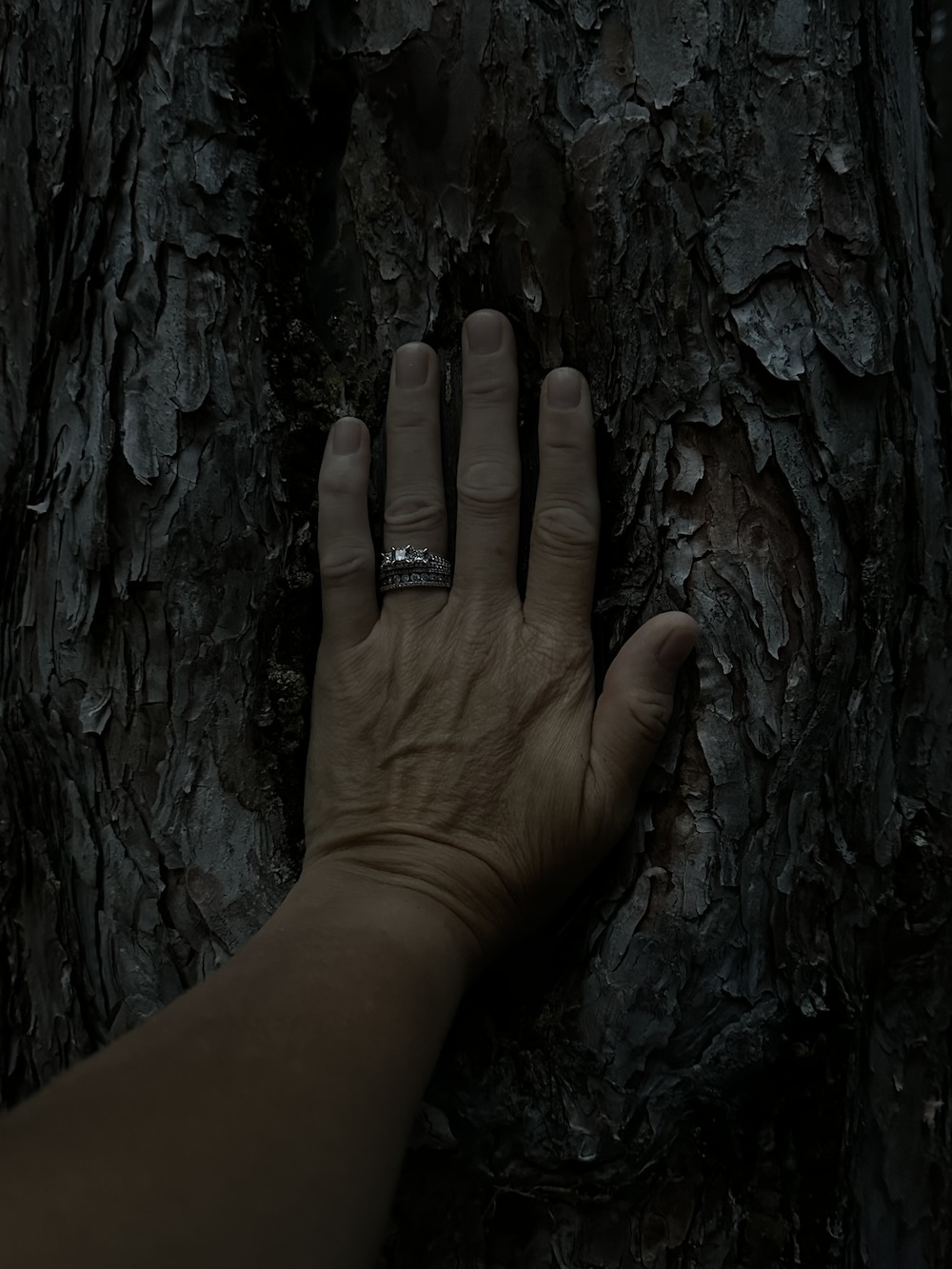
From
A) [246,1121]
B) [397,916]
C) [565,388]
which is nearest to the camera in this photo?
[246,1121]

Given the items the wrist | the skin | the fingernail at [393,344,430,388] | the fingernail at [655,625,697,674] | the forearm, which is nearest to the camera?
the forearm

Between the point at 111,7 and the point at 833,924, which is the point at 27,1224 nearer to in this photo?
the point at 833,924

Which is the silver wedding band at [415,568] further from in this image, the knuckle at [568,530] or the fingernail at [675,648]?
the fingernail at [675,648]

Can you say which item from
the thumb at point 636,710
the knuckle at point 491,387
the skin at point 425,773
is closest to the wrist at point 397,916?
the skin at point 425,773

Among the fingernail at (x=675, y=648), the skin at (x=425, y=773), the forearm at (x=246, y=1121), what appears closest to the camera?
the forearm at (x=246, y=1121)

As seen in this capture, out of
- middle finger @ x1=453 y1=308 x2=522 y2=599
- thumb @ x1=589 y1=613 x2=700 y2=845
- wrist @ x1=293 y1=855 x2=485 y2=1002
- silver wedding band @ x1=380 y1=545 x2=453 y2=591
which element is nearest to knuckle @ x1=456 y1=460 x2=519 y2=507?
middle finger @ x1=453 y1=308 x2=522 y2=599

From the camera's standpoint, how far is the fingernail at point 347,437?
4.37 feet

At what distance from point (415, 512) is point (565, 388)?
277 millimetres

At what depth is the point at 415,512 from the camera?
52.2 inches

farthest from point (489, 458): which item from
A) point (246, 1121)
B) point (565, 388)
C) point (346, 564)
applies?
point (246, 1121)

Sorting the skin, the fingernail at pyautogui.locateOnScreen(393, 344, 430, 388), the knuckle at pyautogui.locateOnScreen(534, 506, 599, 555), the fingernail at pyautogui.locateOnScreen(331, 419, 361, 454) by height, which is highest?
the fingernail at pyautogui.locateOnScreen(393, 344, 430, 388)

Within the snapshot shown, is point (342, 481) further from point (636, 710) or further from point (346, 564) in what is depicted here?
point (636, 710)

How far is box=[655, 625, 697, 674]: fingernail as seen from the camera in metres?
1.21

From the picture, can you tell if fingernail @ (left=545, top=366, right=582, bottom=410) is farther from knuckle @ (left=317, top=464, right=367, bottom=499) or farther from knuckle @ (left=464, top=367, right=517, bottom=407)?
knuckle @ (left=317, top=464, right=367, bottom=499)
